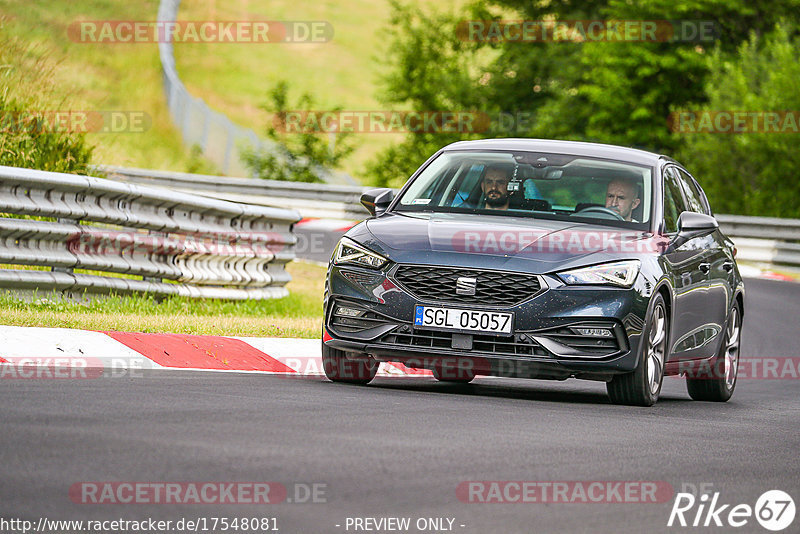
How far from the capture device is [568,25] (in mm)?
46406

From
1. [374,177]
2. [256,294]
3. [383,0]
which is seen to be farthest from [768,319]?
[383,0]

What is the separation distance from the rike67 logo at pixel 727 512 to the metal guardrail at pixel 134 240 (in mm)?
6724

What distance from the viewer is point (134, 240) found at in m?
12.3

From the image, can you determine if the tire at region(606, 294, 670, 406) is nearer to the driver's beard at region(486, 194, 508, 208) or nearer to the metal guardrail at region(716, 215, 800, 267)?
the driver's beard at region(486, 194, 508, 208)

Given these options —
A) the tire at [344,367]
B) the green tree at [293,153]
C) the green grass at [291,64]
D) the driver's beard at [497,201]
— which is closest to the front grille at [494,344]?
the tire at [344,367]

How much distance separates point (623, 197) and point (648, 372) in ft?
4.80

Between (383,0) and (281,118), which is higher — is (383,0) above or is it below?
above

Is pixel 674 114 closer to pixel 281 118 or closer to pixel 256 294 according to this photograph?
pixel 281 118

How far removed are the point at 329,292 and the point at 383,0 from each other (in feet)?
291

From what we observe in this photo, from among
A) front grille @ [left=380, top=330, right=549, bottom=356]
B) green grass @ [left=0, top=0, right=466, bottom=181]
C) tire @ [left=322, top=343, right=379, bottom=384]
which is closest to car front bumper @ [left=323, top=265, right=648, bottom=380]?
front grille @ [left=380, top=330, right=549, bottom=356]

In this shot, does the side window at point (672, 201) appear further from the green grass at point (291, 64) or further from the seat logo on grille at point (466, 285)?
the green grass at point (291, 64)

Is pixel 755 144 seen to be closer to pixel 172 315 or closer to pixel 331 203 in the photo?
pixel 331 203

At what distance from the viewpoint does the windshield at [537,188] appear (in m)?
9.95

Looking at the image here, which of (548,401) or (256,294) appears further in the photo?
(256,294)
